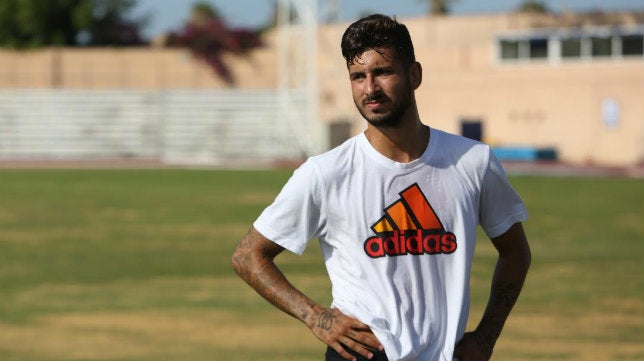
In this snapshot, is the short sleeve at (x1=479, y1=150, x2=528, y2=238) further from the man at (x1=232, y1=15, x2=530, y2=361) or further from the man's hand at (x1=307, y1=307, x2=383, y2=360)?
the man's hand at (x1=307, y1=307, x2=383, y2=360)

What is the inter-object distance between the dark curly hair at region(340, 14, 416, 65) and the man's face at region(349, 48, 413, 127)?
2 cm

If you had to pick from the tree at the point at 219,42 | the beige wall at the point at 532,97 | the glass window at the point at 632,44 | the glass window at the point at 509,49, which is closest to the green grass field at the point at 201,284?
the beige wall at the point at 532,97

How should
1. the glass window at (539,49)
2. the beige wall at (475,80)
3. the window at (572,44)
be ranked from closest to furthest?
the beige wall at (475,80) → the window at (572,44) → the glass window at (539,49)

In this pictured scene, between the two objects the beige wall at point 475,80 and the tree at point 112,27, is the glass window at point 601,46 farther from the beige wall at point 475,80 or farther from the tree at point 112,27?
the tree at point 112,27

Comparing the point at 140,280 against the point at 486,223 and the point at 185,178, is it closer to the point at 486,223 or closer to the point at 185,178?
the point at 486,223

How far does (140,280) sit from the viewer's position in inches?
666

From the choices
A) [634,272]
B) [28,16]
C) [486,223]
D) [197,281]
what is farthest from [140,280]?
[28,16]

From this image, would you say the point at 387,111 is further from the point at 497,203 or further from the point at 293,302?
the point at 293,302

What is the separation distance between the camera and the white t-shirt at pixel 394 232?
172 inches

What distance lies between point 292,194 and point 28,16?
254 feet

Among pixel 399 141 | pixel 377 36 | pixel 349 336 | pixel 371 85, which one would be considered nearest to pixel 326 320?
pixel 349 336

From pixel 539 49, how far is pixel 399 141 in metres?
56.9

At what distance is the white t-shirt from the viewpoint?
438cm

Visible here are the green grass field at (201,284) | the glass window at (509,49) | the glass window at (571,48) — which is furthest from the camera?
the glass window at (509,49)
